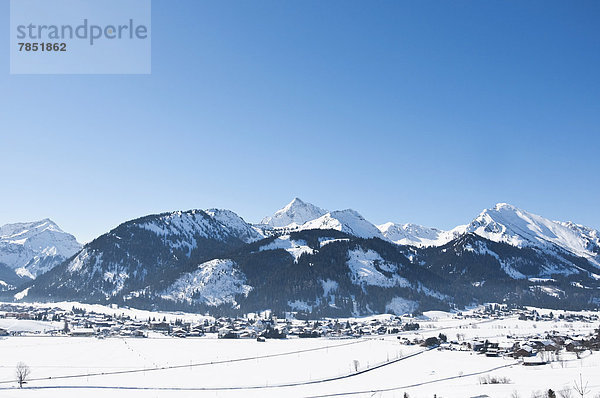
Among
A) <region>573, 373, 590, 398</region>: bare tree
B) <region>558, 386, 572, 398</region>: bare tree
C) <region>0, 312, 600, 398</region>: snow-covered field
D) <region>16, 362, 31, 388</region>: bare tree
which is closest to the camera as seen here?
<region>558, 386, 572, 398</region>: bare tree

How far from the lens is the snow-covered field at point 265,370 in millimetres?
79562

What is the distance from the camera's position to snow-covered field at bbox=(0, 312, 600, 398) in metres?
79.6

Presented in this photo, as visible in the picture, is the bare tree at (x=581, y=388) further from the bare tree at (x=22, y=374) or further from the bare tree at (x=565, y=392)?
the bare tree at (x=22, y=374)

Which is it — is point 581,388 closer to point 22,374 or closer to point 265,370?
point 265,370

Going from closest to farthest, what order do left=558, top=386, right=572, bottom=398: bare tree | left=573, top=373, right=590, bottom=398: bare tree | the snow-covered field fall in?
left=558, top=386, right=572, bottom=398: bare tree < left=573, top=373, right=590, bottom=398: bare tree < the snow-covered field

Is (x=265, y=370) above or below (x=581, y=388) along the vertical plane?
below

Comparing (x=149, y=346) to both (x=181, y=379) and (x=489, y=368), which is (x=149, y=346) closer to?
(x=181, y=379)

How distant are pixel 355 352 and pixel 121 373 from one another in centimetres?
6086

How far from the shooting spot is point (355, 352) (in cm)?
13000

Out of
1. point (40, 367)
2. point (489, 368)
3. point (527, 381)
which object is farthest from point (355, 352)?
point (40, 367)

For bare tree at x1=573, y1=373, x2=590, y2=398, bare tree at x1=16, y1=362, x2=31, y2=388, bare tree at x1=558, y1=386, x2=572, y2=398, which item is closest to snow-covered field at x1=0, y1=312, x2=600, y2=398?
bare tree at x1=573, y1=373, x2=590, y2=398

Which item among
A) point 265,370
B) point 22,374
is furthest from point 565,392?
point 22,374

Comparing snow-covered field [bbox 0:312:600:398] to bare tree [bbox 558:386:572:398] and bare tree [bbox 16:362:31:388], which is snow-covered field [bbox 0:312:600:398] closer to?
bare tree [bbox 16:362:31:388]

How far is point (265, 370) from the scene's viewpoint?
102562 mm
